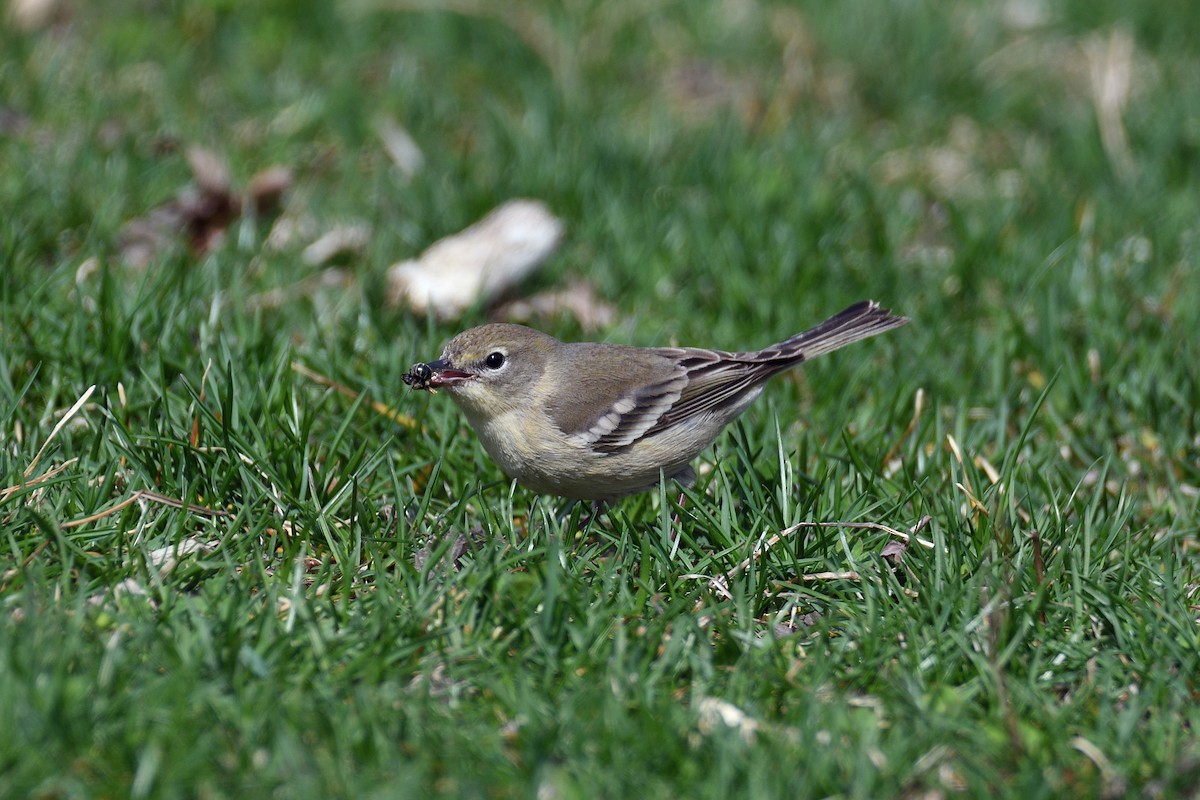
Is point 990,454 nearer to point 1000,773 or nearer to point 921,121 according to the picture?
point 1000,773

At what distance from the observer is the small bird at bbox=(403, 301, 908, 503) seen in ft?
15.6

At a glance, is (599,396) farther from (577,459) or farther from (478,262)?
(478,262)

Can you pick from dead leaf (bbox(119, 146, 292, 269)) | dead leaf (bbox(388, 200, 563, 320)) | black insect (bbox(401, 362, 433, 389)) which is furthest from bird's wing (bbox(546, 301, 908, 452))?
dead leaf (bbox(119, 146, 292, 269))

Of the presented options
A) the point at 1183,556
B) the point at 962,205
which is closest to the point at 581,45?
the point at 962,205

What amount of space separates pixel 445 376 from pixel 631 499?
3.16 feet

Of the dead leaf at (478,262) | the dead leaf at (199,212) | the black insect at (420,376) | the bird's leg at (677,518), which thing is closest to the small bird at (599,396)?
the black insect at (420,376)

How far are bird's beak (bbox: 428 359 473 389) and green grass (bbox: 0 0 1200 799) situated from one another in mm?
382

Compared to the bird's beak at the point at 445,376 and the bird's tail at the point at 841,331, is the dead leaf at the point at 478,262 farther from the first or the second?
the bird's tail at the point at 841,331

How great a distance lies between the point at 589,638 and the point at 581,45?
6.55m

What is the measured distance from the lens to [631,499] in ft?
17.0

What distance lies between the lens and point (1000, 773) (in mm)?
3365

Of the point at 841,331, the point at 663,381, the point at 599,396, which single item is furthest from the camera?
the point at 841,331

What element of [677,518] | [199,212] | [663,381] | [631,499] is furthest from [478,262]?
[677,518]

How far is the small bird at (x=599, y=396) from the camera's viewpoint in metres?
4.76
